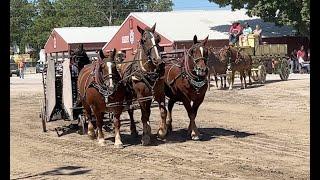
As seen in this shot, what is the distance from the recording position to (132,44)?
45594mm

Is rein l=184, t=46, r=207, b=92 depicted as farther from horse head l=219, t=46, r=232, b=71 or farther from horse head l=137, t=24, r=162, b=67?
horse head l=219, t=46, r=232, b=71

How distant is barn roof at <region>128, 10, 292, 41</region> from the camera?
40.6m

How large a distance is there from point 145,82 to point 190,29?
104 ft

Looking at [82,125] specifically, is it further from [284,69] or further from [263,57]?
[284,69]

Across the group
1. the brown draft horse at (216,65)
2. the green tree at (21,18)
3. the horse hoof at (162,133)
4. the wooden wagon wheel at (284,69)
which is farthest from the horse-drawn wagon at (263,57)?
the green tree at (21,18)

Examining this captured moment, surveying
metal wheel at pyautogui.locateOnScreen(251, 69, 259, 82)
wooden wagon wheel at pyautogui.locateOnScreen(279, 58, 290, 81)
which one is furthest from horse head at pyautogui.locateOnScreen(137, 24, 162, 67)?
wooden wagon wheel at pyautogui.locateOnScreen(279, 58, 290, 81)

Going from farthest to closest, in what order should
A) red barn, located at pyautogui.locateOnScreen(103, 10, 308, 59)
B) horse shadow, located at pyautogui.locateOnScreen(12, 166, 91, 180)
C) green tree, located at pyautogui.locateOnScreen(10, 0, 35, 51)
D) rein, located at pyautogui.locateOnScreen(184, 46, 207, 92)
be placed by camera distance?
green tree, located at pyautogui.locateOnScreen(10, 0, 35, 51) < red barn, located at pyautogui.locateOnScreen(103, 10, 308, 59) < rein, located at pyautogui.locateOnScreen(184, 46, 207, 92) < horse shadow, located at pyautogui.locateOnScreen(12, 166, 91, 180)

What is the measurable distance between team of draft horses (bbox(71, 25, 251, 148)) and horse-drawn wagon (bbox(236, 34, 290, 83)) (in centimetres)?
1495

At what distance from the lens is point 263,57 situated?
88.4 feet

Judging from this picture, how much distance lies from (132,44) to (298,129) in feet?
111

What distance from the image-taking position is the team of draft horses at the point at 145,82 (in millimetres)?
10414

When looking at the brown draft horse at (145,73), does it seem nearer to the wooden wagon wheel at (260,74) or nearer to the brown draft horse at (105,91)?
the brown draft horse at (105,91)
